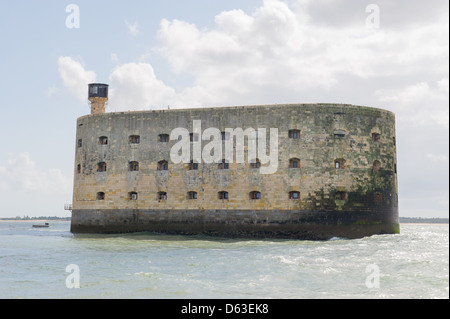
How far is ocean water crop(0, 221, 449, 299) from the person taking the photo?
1016cm

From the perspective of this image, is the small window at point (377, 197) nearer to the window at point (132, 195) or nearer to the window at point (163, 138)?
the window at point (163, 138)

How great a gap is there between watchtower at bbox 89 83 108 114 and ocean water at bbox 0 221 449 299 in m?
13.0

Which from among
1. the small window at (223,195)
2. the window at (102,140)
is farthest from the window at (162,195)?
the window at (102,140)

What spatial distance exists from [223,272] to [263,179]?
459 inches

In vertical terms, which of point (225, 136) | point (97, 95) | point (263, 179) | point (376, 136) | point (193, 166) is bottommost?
point (263, 179)

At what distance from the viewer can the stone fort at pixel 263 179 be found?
23953 mm

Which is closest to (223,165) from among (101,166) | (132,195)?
(132,195)

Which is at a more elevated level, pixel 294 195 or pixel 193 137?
pixel 193 137

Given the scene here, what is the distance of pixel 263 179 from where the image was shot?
79.4ft

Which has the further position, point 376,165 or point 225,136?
point 376,165

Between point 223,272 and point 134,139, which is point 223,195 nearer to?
point 134,139

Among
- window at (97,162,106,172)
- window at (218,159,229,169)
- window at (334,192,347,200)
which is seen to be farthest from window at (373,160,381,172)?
window at (97,162,106,172)

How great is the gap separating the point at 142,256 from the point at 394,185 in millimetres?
14807

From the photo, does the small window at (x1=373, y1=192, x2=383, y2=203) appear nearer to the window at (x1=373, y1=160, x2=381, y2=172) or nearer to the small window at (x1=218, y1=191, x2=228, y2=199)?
the window at (x1=373, y1=160, x2=381, y2=172)
